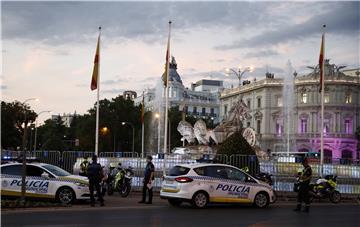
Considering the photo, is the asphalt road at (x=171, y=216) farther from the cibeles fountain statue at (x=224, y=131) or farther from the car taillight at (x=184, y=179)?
the cibeles fountain statue at (x=224, y=131)

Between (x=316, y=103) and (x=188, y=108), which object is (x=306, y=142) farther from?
(x=188, y=108)

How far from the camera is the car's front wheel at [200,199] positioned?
1881cm

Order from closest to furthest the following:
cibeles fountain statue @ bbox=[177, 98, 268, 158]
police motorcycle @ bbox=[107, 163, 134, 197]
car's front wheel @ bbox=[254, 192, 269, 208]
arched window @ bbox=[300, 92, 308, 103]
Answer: car's front wheel @ bbox=[254, 192, 269, 208], police motorcycle @ bbox=[107, 163, 134, 197], cibeles fountain statue @ bbox=[177, 98, 268, 158], arched window @ bbox=[300, 92, 308, 103]

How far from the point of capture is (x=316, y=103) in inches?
3942

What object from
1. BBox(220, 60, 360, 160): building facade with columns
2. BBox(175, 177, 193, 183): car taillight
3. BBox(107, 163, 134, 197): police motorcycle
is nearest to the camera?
BBox(175, 177, 193, 183): car taillight

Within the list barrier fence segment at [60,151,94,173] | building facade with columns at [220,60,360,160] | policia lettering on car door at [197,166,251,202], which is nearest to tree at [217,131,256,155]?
barrier fence segment at [60,151,94,173]

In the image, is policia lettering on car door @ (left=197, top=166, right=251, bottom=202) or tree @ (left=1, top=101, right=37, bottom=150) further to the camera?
tree @ (left=1, top=101, right=37, bottom=150)

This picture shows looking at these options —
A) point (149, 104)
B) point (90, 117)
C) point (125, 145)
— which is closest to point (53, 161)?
point (90, 117)

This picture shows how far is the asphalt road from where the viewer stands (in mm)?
14273

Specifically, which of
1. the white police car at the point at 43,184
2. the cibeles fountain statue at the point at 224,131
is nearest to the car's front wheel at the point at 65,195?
the white police car at the point at 43,184

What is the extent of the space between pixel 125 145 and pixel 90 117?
1165 centimetres

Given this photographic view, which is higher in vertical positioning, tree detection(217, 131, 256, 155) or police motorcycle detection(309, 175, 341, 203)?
tree detection(217, 131, 256, 155)

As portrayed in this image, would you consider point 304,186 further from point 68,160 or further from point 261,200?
point 68,160

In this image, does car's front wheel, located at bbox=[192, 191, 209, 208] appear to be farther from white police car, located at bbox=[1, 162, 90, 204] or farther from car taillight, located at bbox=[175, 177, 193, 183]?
white police car, located at bbox=[1, 162, 90, 204]
